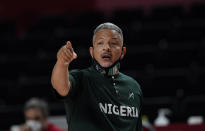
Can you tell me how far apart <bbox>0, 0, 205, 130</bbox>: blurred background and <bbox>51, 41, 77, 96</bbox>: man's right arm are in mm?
3810

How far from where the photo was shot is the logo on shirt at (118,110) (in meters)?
2.37

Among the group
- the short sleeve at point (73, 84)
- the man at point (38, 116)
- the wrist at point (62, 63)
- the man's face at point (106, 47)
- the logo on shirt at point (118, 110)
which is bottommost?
the man at point (38, 116)

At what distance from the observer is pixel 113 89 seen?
248 centimetres

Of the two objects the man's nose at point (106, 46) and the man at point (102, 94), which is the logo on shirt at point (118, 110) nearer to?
the man at point (102, 94)

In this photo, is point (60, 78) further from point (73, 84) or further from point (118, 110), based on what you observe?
point (118, 110)

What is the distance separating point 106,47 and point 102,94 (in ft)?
0.78

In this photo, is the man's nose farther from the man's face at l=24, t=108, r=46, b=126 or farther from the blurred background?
the blurred background

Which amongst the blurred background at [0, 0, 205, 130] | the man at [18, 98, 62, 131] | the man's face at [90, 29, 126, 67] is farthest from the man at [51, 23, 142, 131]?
the blurred background at [0, 0, 205, 130]

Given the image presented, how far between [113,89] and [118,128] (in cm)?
21

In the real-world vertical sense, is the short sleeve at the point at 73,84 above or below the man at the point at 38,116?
above

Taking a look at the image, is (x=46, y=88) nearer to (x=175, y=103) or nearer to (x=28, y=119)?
(x=175, y=103)

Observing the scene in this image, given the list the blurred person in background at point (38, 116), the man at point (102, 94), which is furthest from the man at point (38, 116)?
the man at point (102, 94)

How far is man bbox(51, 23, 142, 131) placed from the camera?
2.34m

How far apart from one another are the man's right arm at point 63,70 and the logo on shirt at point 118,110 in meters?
0.24
